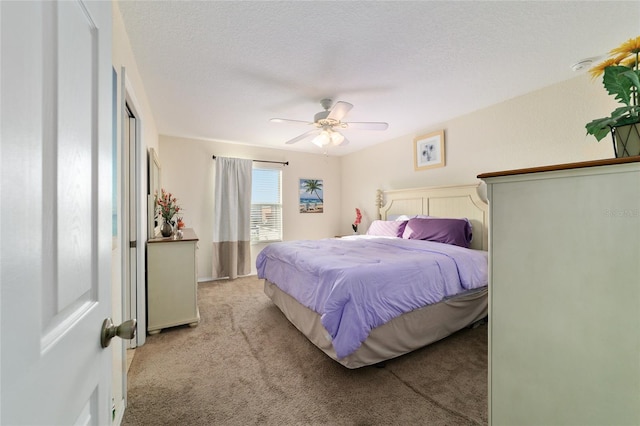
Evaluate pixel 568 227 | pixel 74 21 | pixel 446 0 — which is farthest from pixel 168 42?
pixel 568 227

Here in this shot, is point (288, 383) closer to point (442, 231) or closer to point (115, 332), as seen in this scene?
point (115, 332)

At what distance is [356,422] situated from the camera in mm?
1463

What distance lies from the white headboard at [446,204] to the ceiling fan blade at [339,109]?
6.07ft

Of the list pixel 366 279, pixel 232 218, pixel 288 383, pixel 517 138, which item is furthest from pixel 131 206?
pixel 517 138

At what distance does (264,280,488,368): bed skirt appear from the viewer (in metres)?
1.88

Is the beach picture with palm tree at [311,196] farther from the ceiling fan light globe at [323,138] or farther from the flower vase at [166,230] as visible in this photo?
the flower vase at [166,230]

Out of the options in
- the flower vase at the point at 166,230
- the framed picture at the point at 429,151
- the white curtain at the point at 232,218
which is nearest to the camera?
Result: the flower vase at the point at 166,230

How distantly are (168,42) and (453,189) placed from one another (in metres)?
3.34

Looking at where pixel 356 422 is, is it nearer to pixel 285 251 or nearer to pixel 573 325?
pixel 573 325

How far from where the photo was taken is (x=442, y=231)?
310cm

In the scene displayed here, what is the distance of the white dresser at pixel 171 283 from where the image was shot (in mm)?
2453

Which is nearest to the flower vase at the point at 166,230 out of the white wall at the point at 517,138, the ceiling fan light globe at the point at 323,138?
the ceiling fan light globe at the point at 323,138

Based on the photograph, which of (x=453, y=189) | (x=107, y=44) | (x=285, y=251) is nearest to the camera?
(x=107, y=44)

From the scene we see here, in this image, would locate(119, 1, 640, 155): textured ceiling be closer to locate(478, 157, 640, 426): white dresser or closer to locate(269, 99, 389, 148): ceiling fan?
locate(269, 99, 389, 148): ceiling fan
